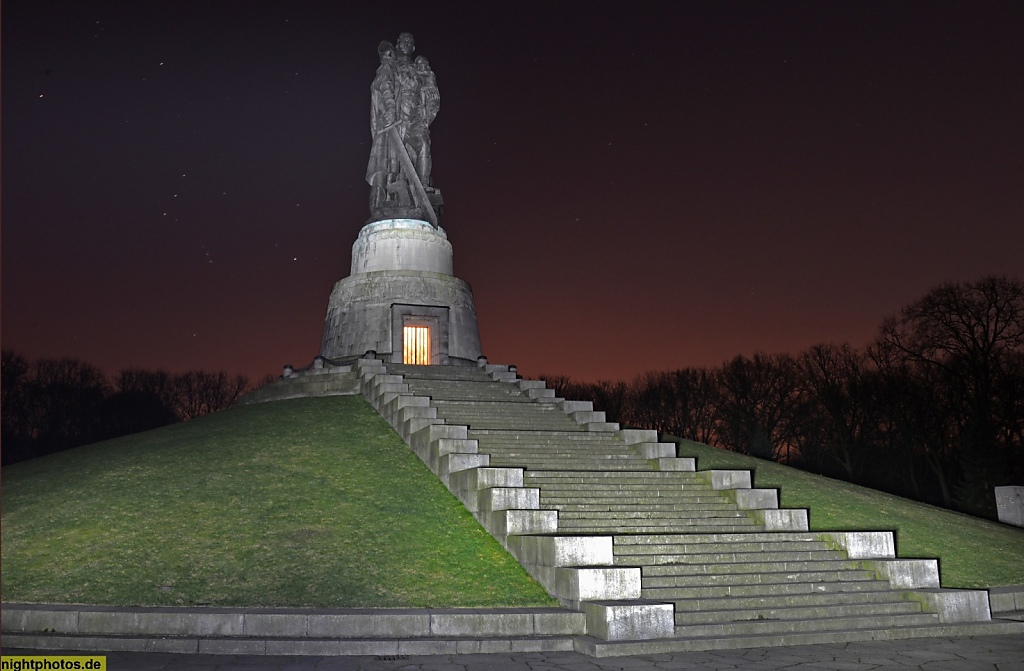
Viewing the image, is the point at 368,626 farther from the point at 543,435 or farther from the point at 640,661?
the point at 543,435

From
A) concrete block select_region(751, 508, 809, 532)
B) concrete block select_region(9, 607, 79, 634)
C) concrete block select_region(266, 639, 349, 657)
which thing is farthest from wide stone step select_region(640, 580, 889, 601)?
concrete block select_region(9, 607, 79, 634)

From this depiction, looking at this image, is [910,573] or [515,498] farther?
[515,498]

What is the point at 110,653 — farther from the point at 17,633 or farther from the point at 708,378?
the point at 708,378

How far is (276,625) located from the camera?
11.8 metres

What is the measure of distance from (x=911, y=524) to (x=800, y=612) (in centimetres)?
826

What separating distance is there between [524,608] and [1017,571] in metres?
11.7

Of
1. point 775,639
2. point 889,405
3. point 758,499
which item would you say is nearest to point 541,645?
point 775,639

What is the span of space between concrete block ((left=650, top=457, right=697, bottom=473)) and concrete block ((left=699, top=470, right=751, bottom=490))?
2.72ft

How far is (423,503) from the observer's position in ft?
57.6

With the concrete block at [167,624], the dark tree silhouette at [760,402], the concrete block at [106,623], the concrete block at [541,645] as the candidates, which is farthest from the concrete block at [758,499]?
the dark tree silhouette at [760,402]

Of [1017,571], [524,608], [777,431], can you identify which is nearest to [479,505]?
[524,608]

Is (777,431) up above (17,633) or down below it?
above

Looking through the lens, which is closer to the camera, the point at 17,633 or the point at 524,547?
the point at 17,633

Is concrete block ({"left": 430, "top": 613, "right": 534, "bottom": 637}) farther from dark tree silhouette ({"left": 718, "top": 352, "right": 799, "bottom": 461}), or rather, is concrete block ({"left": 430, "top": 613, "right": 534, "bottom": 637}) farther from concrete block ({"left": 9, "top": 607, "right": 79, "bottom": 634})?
dark tree silhouette ({"left": 718, "top": 352, "right": 799, "bottom": 461})
